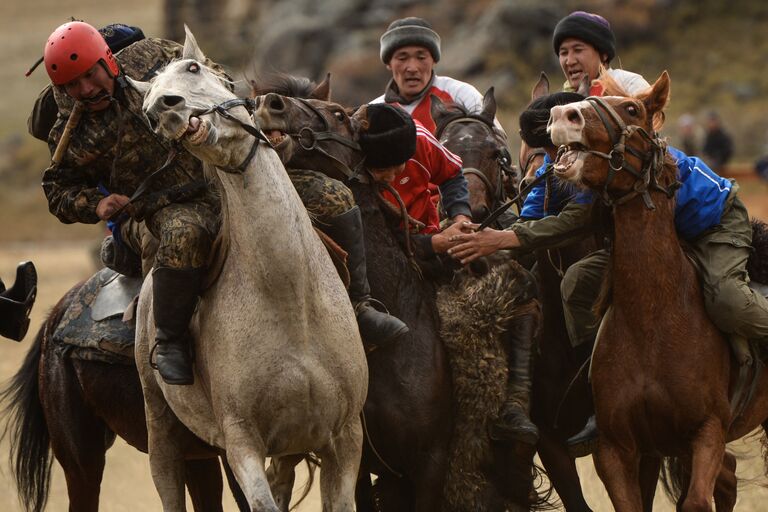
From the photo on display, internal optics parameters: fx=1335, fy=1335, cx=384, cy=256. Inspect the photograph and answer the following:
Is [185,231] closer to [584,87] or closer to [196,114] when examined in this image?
[196,114]

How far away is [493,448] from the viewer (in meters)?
7.36

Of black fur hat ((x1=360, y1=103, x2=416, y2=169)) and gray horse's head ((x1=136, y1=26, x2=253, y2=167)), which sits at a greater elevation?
black fur hat ((x1=360, y1=103, x2=416, y2=169))

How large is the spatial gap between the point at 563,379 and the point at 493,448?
78 cm

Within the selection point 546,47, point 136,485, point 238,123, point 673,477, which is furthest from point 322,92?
point 546,47

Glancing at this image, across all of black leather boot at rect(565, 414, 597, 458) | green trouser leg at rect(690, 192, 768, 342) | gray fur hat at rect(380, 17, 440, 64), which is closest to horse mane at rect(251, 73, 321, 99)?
gray fur hat at rect(380, 17, 440, 64)

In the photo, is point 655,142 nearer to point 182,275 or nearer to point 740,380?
point 740,380

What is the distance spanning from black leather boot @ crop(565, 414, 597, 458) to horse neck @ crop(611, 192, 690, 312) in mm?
891

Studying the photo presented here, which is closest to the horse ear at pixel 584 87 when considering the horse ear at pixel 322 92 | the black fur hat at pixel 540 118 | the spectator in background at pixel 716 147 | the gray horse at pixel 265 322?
the black fur hat at pixel 540 118

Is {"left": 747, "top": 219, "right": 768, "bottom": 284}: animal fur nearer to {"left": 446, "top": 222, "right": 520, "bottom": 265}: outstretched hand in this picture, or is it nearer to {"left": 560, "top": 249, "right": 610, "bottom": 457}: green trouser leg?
{"left": 560, "top": 249, "right": 610, "bottom": 457}: green trouser leg

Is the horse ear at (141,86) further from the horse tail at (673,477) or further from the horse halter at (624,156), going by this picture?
the horse tail at (673,477)

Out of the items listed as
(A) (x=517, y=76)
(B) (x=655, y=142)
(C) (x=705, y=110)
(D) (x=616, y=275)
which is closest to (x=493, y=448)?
(D) (x=616, y=275)

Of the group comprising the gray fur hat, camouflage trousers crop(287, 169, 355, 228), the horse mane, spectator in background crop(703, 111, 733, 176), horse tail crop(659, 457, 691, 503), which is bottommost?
horse tail crop(659, 457, 691, 503)

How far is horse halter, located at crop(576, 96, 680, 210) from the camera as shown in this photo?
637 centimetres

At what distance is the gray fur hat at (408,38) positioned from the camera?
8.88 meters
